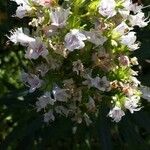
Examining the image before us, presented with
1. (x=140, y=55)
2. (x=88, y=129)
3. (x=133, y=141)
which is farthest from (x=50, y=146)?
(x=140, y=55)

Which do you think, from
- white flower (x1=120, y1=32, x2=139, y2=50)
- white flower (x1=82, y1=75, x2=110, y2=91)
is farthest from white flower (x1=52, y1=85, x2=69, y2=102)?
white flower (x1=120, y1=32, x2=139, y2=50)

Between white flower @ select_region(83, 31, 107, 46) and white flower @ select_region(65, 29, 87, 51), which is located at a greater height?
white flower @ select_region(65, 29, 87, 51)

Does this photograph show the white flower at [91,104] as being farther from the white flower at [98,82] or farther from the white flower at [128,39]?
the white flower at [128,39]

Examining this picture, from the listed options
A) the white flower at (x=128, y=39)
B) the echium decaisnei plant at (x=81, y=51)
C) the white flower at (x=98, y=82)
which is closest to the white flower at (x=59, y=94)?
the echium decaisnei plant at (x=81, y=51)

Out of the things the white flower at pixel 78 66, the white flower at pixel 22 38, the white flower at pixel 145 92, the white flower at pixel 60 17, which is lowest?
the white flower at pixel 145 92

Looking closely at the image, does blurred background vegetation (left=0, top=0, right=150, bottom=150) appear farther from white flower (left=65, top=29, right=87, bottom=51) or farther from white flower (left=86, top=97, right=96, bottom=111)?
white flower (left=65, top=29, right=87, bottom=51)

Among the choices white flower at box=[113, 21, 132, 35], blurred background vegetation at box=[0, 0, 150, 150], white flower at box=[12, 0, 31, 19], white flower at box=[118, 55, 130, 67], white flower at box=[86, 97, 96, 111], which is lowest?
blurred background vegetation at box=[0, 0, 150, 150]
